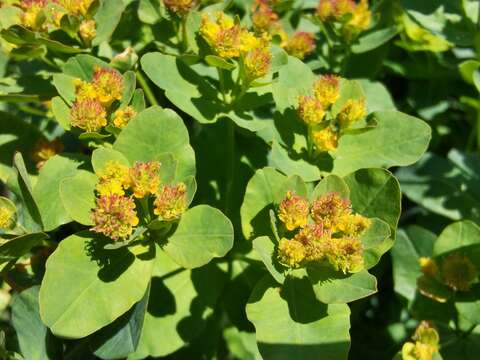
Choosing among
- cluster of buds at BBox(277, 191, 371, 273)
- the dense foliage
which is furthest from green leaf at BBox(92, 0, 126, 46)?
cluster of buds at BBox(277, 191, 371, 273)

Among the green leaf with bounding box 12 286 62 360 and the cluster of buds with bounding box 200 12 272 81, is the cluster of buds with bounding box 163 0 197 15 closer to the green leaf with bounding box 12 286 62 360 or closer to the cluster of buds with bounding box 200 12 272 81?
the cluster of buds with bounding box 200 12 272 81

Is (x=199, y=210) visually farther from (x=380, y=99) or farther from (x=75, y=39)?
(x=380, y=99)

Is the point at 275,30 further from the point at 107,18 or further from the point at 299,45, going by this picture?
the point at 107,18

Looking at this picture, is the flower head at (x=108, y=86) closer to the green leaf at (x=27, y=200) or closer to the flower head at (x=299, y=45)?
the green leaf at (x=27, y=200)

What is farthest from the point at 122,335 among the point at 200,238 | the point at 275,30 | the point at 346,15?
the point at 346,15

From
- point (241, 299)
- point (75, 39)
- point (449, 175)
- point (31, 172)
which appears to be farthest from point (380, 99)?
point (31, 172)

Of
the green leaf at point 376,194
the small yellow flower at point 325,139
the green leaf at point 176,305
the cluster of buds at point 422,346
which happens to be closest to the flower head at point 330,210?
the green leaf at point 376,194

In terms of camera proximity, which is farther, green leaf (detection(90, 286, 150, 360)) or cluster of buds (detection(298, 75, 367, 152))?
cluster of buds (detection(298, 75, 367, 152))

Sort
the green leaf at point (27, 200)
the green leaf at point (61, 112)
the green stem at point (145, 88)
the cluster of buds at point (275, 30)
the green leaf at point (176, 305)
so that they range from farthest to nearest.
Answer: the green stem at point (145, 88) < the cluster of buds at point (275, 30) < the green leaf at point (176, 305) < the green leaf at point (61, 112) < the green leaf at point (27, 200)
